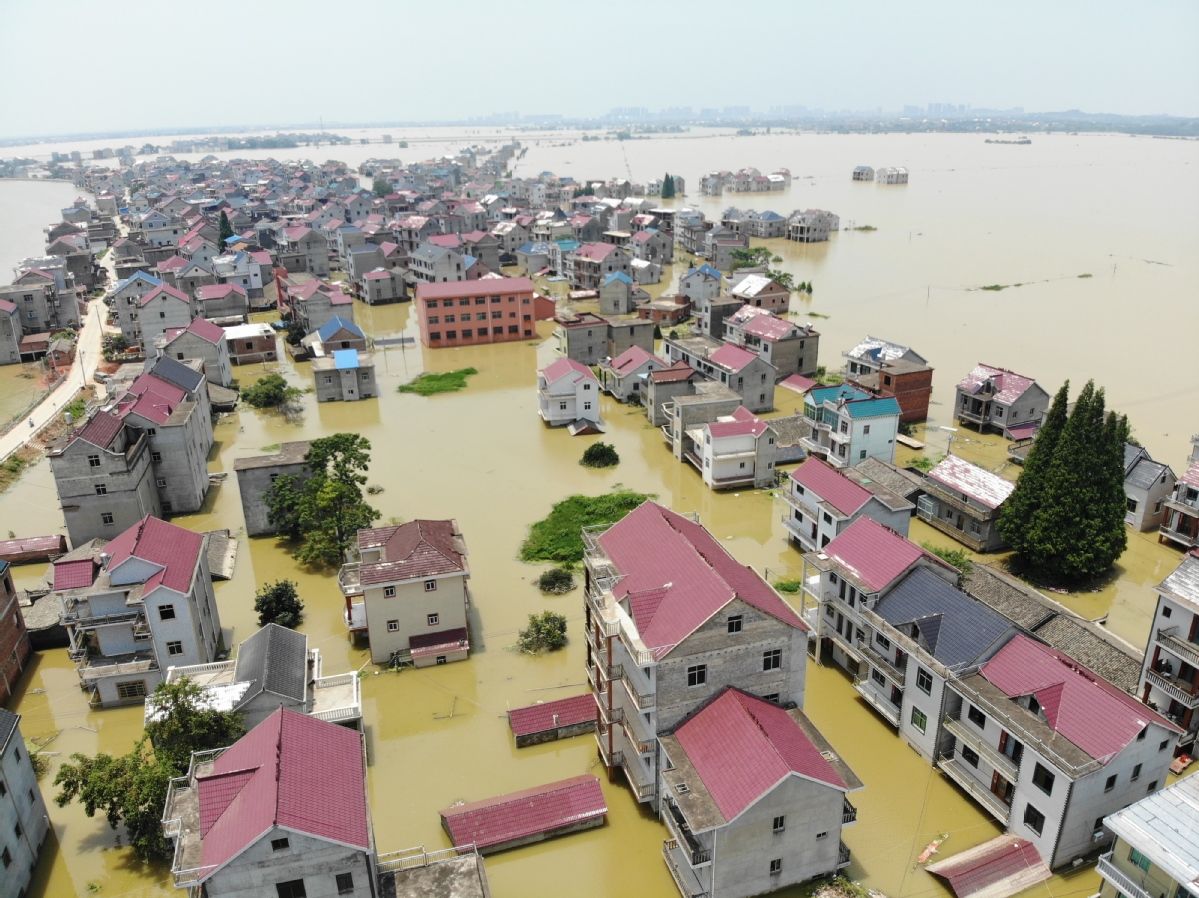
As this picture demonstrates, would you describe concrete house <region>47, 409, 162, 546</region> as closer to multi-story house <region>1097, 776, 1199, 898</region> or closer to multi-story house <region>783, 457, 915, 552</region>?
multi-story house <region>783, 457, 915, 552</region>

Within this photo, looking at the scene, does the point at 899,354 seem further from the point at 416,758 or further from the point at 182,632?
the point at 182,632

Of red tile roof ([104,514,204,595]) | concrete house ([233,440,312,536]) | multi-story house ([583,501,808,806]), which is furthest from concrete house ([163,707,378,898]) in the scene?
concrete house ([233,440,312,536])

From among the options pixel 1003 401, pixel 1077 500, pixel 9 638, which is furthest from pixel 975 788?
pixel 1003 401

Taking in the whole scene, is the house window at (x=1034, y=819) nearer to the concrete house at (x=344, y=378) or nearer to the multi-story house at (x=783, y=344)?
the multi-story house at (x=783, y=344)

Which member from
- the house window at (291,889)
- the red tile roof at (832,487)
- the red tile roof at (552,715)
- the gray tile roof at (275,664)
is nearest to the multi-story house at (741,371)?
the red tile roof at (832,487)

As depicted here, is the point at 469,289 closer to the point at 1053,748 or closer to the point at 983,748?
the point at 983,748

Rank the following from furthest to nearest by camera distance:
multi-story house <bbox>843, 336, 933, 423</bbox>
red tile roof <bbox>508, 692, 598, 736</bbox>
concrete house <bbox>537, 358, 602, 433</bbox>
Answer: concrete house <bbox>537, 358, 602, 433</bbox> < multi-story house <bbox>843, 336, 933, 423</bbox> < red tile roof <bbox>508, 692, 598, 736</bbox>
